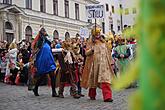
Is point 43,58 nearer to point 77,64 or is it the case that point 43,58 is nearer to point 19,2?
point 77,64

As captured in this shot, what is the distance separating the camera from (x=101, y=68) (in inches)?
337

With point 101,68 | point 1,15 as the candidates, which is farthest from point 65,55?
point 1,15

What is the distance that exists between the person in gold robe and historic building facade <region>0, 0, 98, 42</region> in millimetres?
23807

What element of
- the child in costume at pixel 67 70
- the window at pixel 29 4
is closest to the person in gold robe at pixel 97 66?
the child in costume at pixel 67 70

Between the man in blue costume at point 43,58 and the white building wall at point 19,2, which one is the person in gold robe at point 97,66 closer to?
the man in blue costume at point 43,58

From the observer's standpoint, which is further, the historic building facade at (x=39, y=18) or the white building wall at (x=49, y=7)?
the white building wall at (x=49, y=7)

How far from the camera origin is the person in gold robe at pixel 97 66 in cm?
850

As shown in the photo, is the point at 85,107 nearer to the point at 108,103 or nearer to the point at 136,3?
the point at 108,103

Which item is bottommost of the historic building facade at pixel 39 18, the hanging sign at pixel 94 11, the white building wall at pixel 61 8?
the hanging sign at pixel 94 11

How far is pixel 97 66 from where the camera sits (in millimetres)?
8633

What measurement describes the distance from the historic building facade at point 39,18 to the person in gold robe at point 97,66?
2381 centimetres

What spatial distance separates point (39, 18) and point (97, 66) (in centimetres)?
2941

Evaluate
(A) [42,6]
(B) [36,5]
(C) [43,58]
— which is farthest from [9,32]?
(C) [43,58]

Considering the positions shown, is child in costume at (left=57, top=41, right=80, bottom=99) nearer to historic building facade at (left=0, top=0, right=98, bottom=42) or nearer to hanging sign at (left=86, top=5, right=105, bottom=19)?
hanging sign at (left=86, top=5, right=105, bottom=19)
